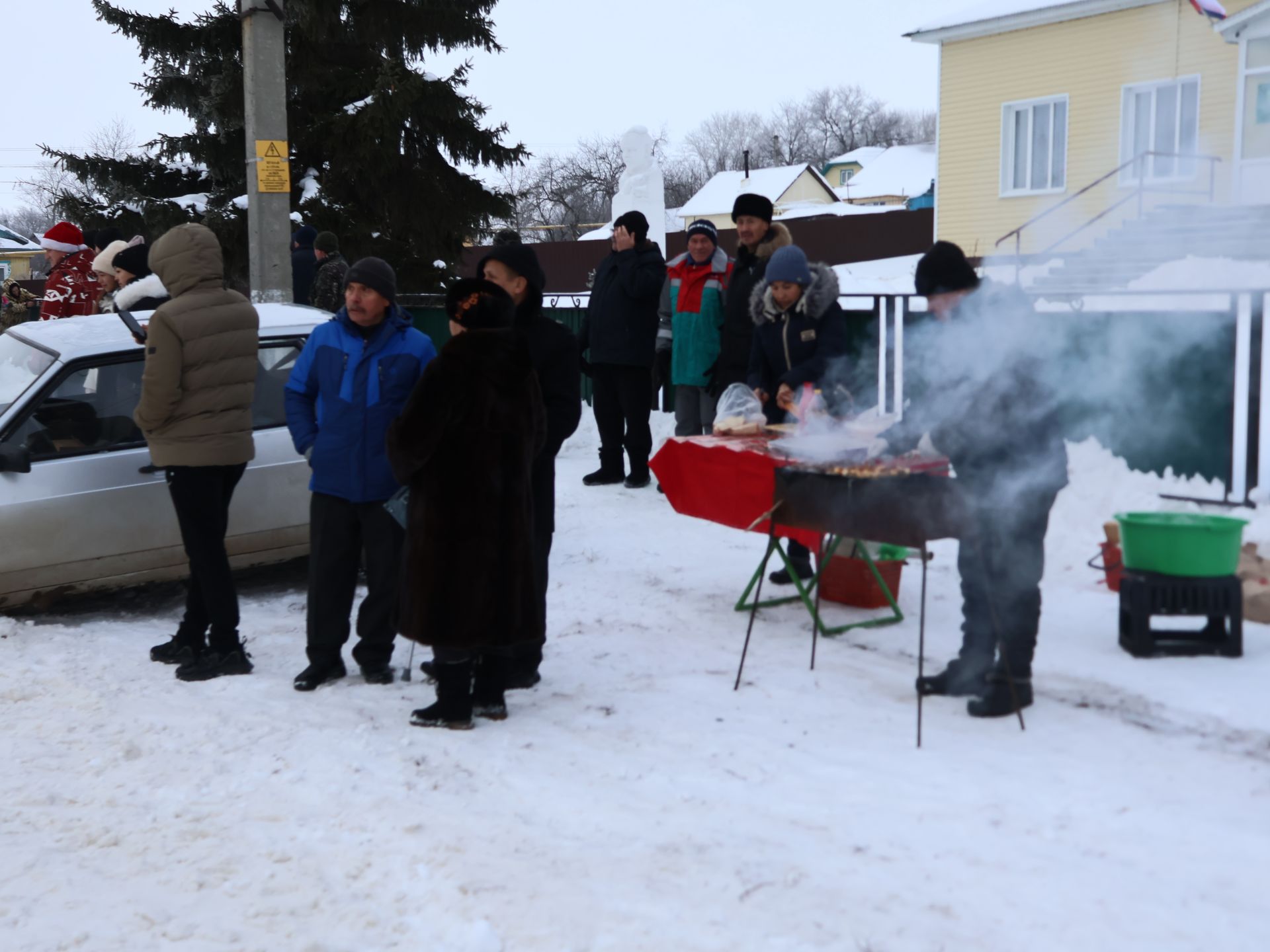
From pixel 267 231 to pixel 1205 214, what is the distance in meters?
14.8

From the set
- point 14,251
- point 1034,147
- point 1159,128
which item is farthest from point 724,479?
point 14,251

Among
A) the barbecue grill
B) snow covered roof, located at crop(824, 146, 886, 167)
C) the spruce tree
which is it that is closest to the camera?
the barbecue grill

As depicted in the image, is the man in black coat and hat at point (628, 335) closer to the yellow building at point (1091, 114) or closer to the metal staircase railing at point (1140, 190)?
the metal staircase railing at point (1140, 190)

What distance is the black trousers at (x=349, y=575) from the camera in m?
5.36

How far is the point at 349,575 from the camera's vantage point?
17.9 ft

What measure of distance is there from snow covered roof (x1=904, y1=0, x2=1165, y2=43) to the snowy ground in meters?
17.7

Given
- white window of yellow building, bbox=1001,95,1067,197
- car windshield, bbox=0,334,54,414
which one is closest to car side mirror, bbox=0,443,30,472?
car windshield, bbox=0,334,54,414

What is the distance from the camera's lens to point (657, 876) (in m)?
3.63

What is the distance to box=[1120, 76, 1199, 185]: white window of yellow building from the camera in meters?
20.1

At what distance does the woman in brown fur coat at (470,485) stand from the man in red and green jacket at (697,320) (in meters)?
4.09

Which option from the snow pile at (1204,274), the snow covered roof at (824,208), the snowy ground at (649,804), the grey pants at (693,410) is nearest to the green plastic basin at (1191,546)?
the snowy ground at (649,804)

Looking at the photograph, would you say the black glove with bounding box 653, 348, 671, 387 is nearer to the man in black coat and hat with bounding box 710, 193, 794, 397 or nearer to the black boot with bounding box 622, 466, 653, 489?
the black boot with bounding box 622, 466, 653, 489

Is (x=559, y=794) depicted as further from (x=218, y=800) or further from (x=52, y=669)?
(x=52, y=669)

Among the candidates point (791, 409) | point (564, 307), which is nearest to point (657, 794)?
point (791, 409)
